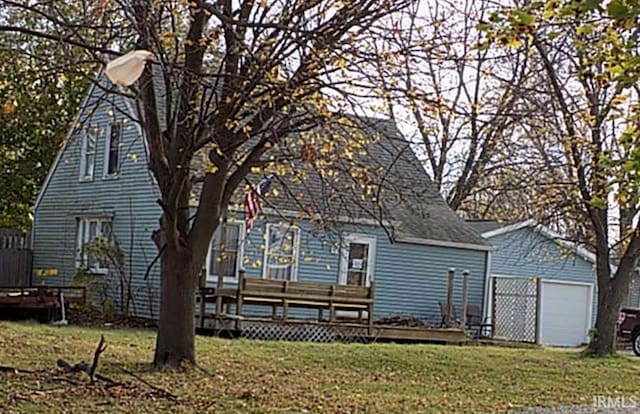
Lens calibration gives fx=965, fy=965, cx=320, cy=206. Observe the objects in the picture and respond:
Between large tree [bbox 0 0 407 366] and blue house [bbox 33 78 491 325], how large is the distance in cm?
818

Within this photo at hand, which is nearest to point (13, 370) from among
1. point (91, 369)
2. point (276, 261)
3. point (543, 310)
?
point (91, 369)

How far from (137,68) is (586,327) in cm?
2403

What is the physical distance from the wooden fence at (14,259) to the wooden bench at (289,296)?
342 inches

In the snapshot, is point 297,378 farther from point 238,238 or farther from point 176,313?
point 238,238

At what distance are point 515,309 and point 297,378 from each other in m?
13.9

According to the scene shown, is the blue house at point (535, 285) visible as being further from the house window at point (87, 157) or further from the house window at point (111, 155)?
the house window at point (87, 157)

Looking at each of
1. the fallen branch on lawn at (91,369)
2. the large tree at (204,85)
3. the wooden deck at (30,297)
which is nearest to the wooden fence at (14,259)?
the wooden deck at (30,297)

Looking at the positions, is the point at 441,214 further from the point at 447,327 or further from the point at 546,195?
the point at 546,195

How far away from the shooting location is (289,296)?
19172 millimetres

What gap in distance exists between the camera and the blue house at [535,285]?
2531 cm

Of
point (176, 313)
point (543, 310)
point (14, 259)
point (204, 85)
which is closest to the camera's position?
point (204, 85)

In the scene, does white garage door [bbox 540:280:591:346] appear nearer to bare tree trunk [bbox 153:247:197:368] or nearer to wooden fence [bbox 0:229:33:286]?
wooden fence [bbox 0:229:33:286]

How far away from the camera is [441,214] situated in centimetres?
2700

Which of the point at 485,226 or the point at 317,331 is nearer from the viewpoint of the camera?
the point at 317,331
